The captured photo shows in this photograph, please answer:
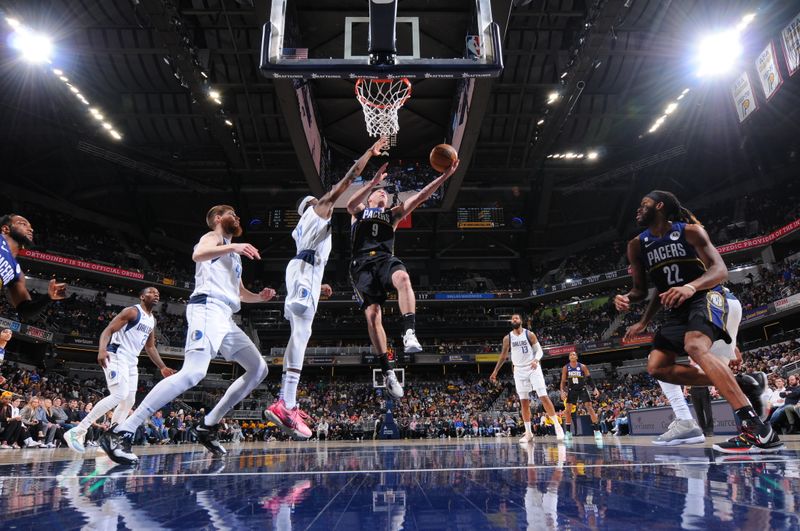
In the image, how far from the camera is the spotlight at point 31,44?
16078 mm

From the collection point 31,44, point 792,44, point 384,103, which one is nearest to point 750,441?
point 384,103

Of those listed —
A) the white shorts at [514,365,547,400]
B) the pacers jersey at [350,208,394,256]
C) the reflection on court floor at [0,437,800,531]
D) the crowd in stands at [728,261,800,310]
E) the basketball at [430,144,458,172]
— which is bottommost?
the reflection on court floor at [0,437,800,531]

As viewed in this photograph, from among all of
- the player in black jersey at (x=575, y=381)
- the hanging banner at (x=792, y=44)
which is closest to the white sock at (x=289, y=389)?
the player in black jersey at (x=575, y=381)

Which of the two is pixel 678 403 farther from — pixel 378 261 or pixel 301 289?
pixel 301 289

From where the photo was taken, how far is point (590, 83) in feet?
63.9

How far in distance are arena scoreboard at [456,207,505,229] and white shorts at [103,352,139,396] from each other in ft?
78.1

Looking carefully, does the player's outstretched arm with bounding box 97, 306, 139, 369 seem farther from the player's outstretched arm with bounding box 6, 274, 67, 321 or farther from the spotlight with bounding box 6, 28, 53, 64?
the spotlight with bounding box 6, 28, 53, 64

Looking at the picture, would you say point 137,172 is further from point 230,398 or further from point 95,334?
point 230,398

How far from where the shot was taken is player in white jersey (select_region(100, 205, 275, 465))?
373 cm

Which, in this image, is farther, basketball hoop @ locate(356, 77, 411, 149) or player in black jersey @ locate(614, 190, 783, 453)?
basketball hoop @ locate(356, 77, 411, 149)

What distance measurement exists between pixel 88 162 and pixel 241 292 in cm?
2736

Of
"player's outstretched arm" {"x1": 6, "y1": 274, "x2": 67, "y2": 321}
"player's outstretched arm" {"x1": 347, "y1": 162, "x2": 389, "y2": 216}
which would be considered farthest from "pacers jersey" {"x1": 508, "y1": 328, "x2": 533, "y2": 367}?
"player's outstretched arm" {"x1": 6, "y1": 274, "x2": 67, "y2": 321}

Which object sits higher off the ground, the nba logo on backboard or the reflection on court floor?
the nba logo on backboard

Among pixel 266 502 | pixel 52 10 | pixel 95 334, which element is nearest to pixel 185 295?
pixel 95 334
